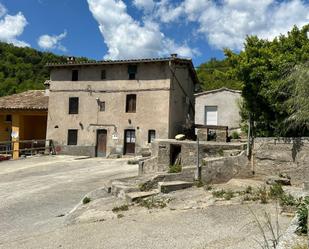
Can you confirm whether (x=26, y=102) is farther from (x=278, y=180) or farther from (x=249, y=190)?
(x=249, y=190)

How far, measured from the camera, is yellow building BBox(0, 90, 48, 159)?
26.6 m

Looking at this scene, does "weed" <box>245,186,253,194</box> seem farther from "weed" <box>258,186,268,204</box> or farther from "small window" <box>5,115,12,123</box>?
"small window" <box>5,115,12,123</box>

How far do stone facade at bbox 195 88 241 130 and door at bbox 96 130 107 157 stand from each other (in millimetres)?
8583

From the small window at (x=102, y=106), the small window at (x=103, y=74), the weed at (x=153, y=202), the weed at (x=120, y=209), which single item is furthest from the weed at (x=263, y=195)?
the small window at (x=103, y=74)

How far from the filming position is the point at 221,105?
94.4 ft

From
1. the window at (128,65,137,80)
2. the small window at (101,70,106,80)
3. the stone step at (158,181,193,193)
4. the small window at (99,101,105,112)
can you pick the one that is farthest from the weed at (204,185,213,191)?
the small window at (101,70,106,80)

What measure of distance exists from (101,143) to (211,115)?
967 centimetres

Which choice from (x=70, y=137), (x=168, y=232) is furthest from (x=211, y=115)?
(x=168, y=232)

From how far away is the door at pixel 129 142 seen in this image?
23.6 meters

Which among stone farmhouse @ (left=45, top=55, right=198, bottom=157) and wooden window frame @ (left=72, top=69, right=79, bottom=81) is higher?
wooden window frame @ (left=72, top=69, right=79, bottom=81)

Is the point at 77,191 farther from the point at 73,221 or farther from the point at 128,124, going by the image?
the point at 128,124

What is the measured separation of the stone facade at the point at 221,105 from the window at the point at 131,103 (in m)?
7.64

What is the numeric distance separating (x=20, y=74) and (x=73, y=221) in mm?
41150

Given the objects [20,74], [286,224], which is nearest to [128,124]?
[286,224]
